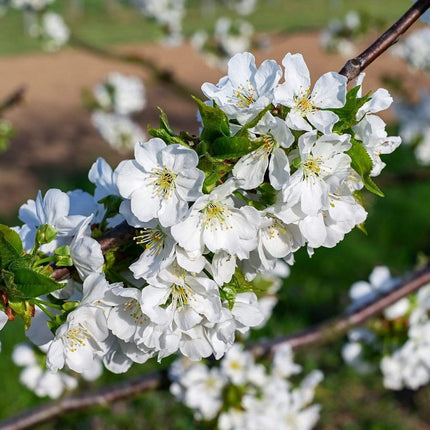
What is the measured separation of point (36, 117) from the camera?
11.9 meters

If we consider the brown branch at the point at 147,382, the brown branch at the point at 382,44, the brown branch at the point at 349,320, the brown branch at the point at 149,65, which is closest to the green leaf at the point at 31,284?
the brown branch at the point at 382,44

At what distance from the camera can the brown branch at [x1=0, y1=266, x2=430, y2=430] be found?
1.80m

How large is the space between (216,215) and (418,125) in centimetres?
394

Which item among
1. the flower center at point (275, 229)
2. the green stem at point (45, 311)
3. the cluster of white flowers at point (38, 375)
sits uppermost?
the flower center at point (275, 229)

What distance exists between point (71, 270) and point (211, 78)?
1368cm

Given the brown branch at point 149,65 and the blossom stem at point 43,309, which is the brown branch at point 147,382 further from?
the brown branch at point 149,65

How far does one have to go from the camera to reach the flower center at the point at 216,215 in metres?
0.86

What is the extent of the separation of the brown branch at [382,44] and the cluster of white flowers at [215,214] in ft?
0.16

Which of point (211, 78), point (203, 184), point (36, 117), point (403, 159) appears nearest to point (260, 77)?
point (203, 184)

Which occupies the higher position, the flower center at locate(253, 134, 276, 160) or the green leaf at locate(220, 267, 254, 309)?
the flower center at locate(253, 134, 276, 160)

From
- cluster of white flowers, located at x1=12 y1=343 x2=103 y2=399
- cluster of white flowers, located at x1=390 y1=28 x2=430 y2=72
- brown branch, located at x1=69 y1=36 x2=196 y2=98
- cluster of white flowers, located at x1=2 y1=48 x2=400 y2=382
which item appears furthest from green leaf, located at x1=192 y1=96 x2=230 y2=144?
cluster of white flowers, located at x1=390 y1=28 x2=430 y2=72

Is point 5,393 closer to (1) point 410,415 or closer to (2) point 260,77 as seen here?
(1) point 410,415

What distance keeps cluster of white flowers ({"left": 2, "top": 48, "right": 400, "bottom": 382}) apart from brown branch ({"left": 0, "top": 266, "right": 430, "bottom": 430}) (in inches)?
33.7

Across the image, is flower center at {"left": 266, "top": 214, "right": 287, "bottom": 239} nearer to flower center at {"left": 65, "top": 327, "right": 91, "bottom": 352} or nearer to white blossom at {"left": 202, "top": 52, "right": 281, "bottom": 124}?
white blossom at {"left": 202, "top": 52, "right": 281, "bottom": 124}
